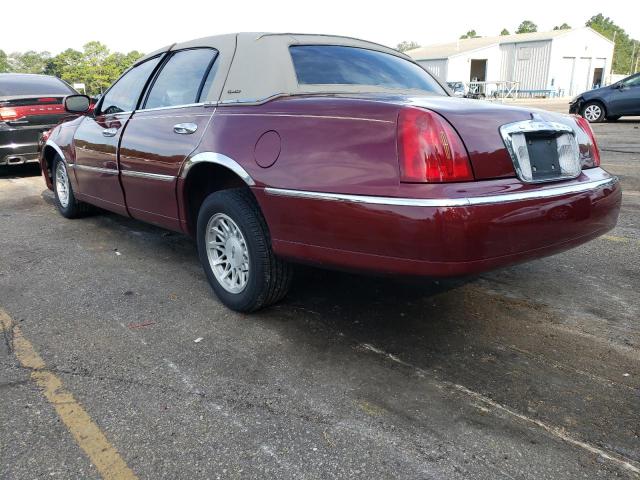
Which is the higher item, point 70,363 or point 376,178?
point 376,178

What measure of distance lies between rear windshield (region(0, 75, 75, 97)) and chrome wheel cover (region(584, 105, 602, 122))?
13584 mm

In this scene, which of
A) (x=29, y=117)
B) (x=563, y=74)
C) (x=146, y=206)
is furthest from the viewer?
(x=563, y=74)

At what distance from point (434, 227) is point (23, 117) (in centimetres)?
767

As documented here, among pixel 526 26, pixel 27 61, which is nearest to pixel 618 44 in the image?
pixel 526 26

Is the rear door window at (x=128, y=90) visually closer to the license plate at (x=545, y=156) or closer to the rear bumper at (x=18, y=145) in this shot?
the license plate at (x=545, y=156)

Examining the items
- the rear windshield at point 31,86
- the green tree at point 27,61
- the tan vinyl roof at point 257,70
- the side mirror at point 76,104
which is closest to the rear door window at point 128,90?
the side mirror at point 76,104

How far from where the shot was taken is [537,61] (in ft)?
159

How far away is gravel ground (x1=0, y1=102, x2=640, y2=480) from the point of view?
205 cm

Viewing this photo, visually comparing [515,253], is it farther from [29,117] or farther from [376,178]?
[29,117]

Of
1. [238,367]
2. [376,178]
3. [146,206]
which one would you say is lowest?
[238,367]

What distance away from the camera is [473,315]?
3.29m

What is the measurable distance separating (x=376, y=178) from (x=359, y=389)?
0.97 metres

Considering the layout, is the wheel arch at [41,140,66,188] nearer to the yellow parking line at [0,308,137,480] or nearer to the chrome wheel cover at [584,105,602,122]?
the yellow parking line at [0,308,137,480]

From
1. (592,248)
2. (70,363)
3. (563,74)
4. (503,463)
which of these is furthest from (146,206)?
(563,74)
